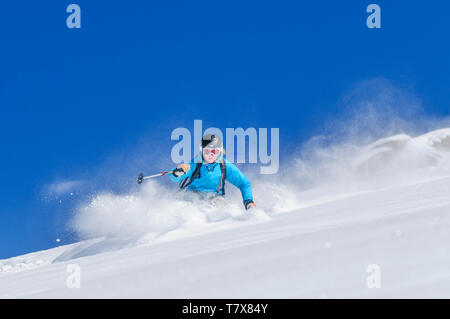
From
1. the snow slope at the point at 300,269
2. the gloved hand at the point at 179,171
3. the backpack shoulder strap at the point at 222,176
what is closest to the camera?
the snow slope at the point at 300,269

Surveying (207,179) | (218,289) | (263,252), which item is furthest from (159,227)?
(218,289)

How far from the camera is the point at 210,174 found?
5.73m

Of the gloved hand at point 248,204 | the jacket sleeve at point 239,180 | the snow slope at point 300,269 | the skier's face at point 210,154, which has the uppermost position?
the skier's face at point 210,154

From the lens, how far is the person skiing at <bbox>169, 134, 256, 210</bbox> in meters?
5.62

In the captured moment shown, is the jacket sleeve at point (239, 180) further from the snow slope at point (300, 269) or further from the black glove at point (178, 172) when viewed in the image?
the snow slope at point (300, 269)

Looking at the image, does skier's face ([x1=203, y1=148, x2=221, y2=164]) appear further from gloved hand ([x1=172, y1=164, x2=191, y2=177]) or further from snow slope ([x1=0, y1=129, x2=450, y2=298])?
snow slope ([x1=0, y1=129, x2=450, y2=298])

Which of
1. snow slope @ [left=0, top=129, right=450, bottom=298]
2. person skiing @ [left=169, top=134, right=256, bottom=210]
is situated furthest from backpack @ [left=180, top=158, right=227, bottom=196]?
snow slope @ [left=0, top=129, right=450, bottom=298]

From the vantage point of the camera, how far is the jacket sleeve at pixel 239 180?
18.3 feet

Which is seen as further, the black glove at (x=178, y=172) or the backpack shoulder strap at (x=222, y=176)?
the backpack shoulder strap at (x=222, y=176)

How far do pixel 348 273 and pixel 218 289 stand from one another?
48 centimetres

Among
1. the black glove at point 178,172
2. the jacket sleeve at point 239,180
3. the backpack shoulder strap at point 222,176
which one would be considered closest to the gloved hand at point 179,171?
the black glove at point 178,172

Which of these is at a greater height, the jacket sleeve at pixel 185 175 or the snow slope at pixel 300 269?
the jacket sleeve at pixel 185 175
